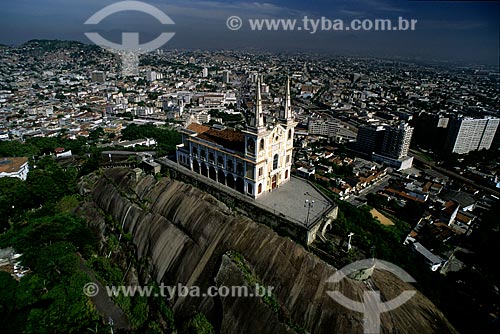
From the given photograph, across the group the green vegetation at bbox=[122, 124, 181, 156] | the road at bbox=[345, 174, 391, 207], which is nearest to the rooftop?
the green vegetation at bbox=[122, 124, 181, 156]

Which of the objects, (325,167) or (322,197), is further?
(325,167)

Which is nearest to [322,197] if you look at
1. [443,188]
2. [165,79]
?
[443,188]

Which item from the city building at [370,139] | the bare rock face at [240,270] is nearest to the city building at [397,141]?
the city building at [370,139]

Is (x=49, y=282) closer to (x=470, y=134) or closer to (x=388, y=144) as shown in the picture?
(x=388, y=144)

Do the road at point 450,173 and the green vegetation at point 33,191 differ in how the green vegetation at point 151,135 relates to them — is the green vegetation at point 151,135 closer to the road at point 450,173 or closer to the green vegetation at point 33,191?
the green vegetation at point 33,191

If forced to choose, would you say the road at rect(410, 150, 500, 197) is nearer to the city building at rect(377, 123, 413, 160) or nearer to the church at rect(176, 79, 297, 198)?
the city building at rect(377, 123, 413, 160)

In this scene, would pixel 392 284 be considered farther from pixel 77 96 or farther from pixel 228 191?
pixel 77 96

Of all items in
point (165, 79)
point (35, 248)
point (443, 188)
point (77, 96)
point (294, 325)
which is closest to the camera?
point (294, 325)
